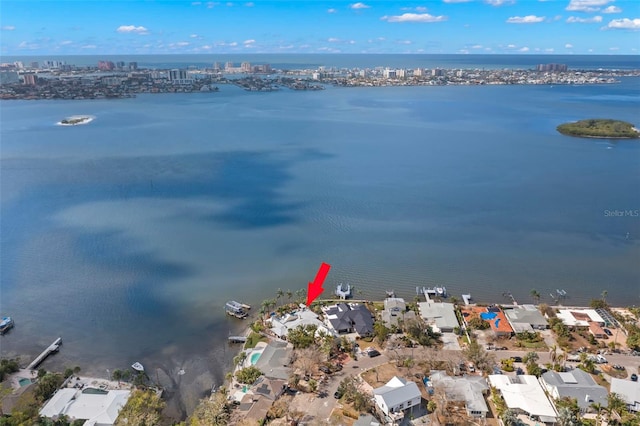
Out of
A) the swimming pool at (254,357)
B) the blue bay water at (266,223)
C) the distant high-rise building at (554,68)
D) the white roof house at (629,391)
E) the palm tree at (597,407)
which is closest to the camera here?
the palm tree at (597,407)

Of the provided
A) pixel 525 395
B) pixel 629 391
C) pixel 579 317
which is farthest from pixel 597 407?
pixel 579 317

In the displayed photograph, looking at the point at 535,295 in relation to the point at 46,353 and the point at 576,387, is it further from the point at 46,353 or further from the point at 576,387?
the point at 46,353

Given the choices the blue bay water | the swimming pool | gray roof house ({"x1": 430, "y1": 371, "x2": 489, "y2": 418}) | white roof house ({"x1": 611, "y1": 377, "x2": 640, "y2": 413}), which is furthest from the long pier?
white roof house ({"x1": 611, "y1": 377, "x2": 640, "y2": 413})

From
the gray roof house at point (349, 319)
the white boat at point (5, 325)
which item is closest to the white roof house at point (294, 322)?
the gray roof house at point (349, 319)

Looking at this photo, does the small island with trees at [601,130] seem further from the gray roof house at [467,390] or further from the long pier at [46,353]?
the long pier at [46,353]

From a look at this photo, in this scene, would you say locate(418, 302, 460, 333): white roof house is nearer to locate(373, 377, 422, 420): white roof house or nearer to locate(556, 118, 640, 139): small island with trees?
locate(373, 377, 422, 420): white roof house
